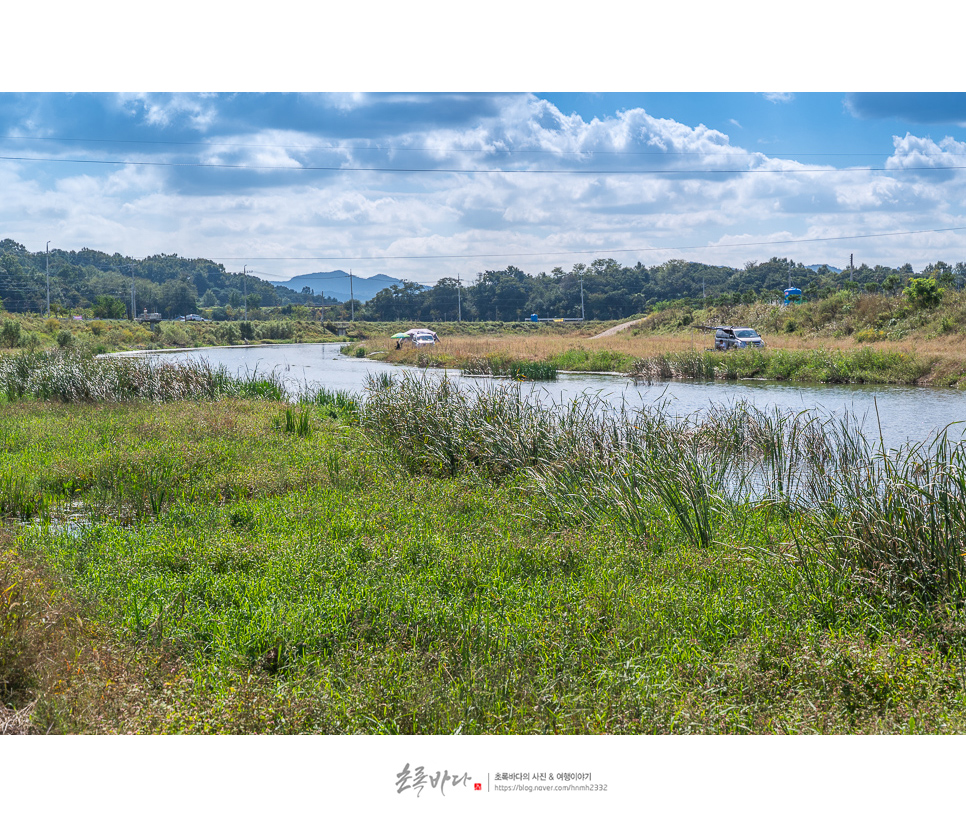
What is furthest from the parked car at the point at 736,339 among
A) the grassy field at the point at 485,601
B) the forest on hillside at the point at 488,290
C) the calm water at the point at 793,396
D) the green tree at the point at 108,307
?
the green tree at the point at 108,307

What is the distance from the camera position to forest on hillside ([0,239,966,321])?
2569 inches

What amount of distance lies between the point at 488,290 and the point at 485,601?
7580 centimetres

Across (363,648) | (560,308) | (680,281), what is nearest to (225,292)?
(560,308)

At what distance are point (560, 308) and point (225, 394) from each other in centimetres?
7158

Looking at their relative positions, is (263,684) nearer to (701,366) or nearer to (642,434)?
(642,434)

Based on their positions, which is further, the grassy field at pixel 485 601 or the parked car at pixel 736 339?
the parked car at pixel 736 339

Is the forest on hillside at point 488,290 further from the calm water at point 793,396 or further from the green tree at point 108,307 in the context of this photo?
the calm water at point 793,396

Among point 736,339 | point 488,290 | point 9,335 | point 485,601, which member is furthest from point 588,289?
point 485,601

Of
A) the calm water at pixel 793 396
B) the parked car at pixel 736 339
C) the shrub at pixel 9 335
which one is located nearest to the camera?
the calm water at pixel 793 396

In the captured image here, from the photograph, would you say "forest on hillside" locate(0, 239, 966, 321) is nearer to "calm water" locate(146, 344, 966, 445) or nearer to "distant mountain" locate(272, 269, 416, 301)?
"distant mountain" locate(272, 269, 416, 301)

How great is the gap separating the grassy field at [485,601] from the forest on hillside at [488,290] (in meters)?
55.3

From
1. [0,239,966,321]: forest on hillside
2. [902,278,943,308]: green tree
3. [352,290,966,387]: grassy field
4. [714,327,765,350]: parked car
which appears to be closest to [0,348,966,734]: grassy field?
[352,290,966,387]: grassy field

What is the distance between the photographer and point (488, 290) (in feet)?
261

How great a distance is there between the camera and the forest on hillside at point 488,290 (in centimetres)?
6525
